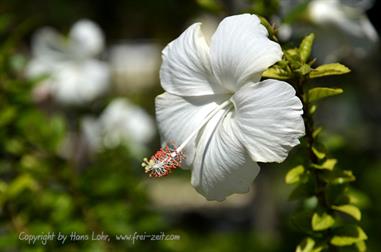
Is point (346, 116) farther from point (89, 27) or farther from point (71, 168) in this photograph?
point (71, 168)

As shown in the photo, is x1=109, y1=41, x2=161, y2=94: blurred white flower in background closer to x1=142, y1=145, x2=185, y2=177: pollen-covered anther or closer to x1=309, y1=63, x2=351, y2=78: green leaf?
x1=142, y1=145, x2=185, y2=177: pollen-covered anther

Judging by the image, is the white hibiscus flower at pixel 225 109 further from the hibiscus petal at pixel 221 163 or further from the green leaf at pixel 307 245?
the green leaf at pixel 307 245

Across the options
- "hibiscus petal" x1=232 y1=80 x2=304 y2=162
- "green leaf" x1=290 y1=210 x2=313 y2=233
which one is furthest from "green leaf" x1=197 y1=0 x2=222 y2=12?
"green leaf" x1=290 y1=210 x2=313 y2=233

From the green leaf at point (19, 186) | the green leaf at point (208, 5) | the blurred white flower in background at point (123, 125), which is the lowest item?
the blurred white flower in background at point (123, 125)

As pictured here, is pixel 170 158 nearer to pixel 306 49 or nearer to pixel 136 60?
pixel 306 49

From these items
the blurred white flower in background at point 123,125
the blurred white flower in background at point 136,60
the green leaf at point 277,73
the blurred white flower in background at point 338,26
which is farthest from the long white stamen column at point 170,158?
the blurred white flower in background at point 136,60

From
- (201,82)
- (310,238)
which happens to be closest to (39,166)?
(201,82)

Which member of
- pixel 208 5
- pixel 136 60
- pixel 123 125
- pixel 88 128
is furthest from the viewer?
pixel 136 60

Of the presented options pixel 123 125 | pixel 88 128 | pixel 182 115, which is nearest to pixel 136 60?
pixel 123 125
